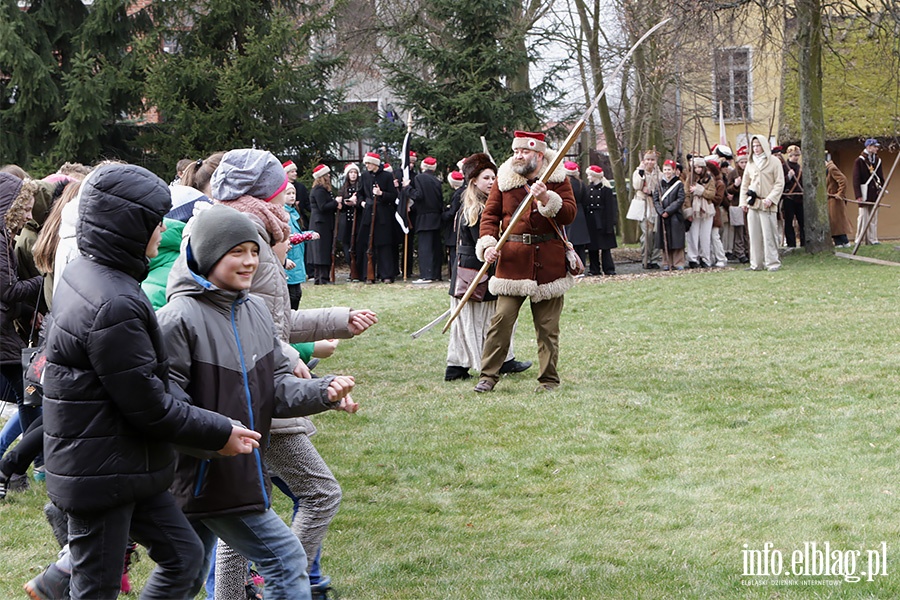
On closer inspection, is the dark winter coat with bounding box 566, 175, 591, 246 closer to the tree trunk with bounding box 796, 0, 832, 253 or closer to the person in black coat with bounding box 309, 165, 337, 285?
the tree trunk with bounding box 796, 0, 832, 253

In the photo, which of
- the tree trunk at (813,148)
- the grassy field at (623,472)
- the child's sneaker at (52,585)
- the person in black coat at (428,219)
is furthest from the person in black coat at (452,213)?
the child's sneaker at (52,585)

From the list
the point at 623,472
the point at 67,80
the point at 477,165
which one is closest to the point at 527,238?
the point at 477,165

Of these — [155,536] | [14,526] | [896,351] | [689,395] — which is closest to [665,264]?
[896,351]

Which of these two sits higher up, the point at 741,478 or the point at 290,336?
the point at 290,336

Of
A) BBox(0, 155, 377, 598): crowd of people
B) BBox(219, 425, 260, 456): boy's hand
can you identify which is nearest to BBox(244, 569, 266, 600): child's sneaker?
BBox(0, 155, 377, 598): crowd of people

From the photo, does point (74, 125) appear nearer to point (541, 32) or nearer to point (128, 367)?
point (541, 32)

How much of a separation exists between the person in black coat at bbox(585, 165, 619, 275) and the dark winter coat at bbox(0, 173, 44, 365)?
14509 mm

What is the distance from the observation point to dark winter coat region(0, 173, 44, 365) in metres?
6.64

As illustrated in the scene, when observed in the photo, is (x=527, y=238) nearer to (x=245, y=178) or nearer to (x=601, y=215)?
(x=245, y=178)

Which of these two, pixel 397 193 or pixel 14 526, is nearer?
pixel 14 526

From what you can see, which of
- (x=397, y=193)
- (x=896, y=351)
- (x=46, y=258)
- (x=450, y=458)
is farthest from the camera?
(x=397, y=193)

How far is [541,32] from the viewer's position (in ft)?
81.2

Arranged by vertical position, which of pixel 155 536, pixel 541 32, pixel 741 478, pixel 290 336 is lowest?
pixel 741 478

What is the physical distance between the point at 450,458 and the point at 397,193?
14042 mm
